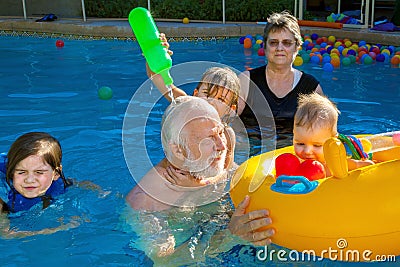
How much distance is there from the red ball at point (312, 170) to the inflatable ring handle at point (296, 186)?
0.25 metres

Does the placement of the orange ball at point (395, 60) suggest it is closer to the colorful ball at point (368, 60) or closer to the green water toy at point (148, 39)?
the colorful ball at point (368, 60)

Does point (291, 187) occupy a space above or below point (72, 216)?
above

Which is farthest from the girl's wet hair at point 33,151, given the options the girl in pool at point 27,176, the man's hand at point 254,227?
the man's hand at point 254,227

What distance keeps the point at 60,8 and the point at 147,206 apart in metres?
10.7

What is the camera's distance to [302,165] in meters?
2.93

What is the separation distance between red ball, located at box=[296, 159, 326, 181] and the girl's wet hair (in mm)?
1425

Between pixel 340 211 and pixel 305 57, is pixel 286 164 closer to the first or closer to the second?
pixel 340 211

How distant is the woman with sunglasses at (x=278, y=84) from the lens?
4.45 metres

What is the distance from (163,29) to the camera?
10.1 m

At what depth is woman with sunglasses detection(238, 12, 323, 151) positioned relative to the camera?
4.45 m

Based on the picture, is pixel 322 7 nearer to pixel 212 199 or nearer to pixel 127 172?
pixel 127 172

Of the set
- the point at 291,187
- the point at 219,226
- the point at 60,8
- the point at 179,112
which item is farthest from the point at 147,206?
the point at 60,8

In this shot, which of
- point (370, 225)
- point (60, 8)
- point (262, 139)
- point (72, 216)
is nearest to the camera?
point (370, 225)

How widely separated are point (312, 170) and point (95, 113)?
3.33m
